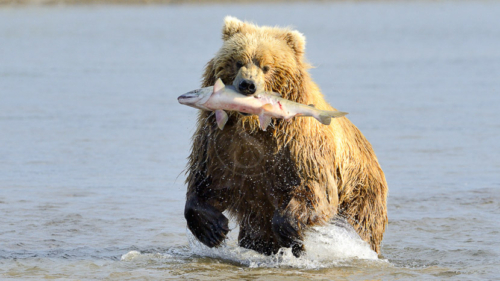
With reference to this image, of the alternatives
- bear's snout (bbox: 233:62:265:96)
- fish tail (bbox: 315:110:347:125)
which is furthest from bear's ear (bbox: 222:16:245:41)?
fish tail (bbox: 315:110:347:125)

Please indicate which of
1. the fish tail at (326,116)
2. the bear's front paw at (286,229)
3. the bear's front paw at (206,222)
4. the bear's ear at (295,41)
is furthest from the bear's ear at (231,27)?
the bear's front paw at (286,229)

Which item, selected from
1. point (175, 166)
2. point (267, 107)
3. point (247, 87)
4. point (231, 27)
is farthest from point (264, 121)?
point (175, 166)

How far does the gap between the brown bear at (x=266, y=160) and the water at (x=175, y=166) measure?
1.09ft

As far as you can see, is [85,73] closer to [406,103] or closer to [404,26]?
[406,103]

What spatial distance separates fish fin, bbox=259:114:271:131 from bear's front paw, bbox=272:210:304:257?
2.34ft

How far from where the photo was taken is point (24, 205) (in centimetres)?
809

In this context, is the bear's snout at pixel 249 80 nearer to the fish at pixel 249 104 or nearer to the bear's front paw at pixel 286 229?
the fish at pixel 249 104

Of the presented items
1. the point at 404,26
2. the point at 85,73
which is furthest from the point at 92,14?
the point at 85,73

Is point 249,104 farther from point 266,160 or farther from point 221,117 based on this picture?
point 266,160

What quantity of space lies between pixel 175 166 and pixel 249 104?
4910 mm

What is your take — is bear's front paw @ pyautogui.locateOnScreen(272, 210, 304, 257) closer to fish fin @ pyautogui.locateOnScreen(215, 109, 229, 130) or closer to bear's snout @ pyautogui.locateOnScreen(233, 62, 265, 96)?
fish fin @ pyautogui.locateOnScreen(215, 109, 229, 130)

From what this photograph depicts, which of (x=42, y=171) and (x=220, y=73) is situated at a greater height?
(x=220, y=73)

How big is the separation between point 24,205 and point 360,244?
11.2 ft

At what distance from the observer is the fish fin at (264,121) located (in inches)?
221
